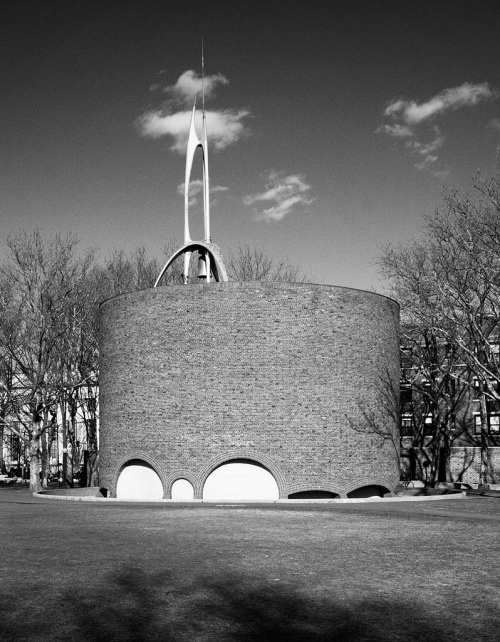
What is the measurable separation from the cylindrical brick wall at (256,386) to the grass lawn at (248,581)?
36.8ft

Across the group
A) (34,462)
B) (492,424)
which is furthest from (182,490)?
(492,424)

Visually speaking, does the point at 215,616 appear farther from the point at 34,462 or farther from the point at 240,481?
the point at 34,462

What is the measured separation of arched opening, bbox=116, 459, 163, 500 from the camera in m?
28.6

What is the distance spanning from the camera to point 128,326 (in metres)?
30.0

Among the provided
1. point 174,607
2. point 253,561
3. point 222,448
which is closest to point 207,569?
point 253,561

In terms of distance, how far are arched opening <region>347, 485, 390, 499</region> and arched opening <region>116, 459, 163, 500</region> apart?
24.8 feet

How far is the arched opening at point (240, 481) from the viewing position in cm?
2745

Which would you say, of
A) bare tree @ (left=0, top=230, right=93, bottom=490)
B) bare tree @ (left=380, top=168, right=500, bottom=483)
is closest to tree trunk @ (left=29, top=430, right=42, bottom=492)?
bare tree @ (left=0, top=230, right=93, bottom=490)

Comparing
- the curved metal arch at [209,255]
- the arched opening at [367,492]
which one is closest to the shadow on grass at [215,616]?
the arched opening at [367,492]

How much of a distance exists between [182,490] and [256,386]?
16.1 ft

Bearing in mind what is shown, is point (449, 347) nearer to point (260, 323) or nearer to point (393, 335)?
point (393, 335)

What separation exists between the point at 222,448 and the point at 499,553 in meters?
16.2

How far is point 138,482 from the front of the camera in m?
29.3

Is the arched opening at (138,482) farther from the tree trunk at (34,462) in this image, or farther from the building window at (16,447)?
the building window at (16,447)
